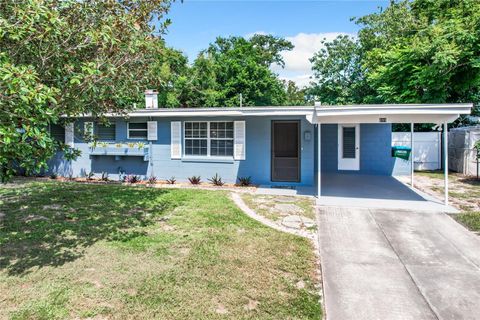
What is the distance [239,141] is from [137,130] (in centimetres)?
370

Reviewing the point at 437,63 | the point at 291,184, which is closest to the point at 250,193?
the point at 291,184

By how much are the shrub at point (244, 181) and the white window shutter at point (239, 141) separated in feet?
2.17

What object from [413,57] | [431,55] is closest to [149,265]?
[431,55]

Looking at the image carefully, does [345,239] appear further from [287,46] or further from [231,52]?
[287,46]

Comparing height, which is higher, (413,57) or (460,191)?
(413,57)

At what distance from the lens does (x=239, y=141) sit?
10148 mm

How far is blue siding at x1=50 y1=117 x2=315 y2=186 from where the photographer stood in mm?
9914

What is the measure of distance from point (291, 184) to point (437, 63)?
8.25 meters

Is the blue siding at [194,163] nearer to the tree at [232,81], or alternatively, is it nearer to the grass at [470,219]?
the grass at [470,219]

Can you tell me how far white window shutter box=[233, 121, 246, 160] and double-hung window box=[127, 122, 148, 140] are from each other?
3216mm

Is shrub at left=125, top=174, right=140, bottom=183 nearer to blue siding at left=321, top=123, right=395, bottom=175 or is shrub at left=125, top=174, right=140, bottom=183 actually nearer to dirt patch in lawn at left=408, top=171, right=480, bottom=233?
blue siding at left=321, top=123, right=395, bottom=175

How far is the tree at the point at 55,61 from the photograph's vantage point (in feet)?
10.4

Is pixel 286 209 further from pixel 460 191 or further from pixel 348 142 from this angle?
pixel 348 142

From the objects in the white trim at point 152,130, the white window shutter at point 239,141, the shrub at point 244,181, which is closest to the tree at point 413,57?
the white window shutter at point 239,141
